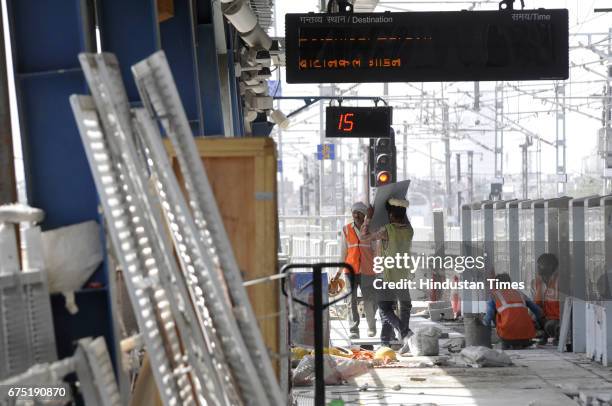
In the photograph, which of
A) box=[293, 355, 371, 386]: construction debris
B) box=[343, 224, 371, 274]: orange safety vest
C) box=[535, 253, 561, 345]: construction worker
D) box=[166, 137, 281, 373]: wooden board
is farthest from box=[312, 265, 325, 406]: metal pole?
box=[343, 224, 371, 274]: orange safety vest

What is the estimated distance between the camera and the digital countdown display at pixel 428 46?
10.2 meters

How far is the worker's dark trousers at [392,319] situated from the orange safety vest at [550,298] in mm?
1928

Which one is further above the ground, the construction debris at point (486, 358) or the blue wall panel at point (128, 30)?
the blue wall panel at point (128, 30)

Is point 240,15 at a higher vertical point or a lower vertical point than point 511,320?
higher

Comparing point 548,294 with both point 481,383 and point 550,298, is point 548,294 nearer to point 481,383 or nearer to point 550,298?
point 550,298

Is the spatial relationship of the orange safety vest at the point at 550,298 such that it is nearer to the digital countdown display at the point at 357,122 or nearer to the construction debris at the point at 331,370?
the digital countdown display at the point at 357,122

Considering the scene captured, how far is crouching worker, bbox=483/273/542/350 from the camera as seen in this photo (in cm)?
1387

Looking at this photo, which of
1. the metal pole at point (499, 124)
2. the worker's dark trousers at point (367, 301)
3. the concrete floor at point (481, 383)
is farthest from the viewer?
the metal pole at point (499, 124)

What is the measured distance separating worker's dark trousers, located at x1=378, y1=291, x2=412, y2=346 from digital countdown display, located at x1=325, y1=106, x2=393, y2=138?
3292 mm

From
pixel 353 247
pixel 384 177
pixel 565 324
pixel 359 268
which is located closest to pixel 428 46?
pixel 565 324

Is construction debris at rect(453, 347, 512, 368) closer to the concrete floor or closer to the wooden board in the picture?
the concrete floor

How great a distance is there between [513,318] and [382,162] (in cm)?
643

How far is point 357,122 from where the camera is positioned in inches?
664

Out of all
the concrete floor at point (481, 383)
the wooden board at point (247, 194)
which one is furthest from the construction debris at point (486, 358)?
the wooden board at point (247, 194)
